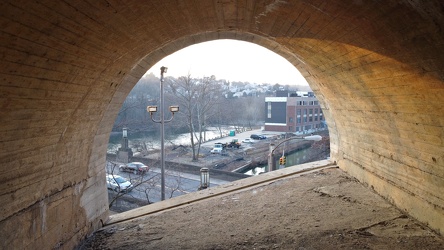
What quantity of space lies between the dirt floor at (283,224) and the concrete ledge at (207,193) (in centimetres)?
26

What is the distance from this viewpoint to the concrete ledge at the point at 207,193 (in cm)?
846

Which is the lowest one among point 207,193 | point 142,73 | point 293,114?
point 207,193

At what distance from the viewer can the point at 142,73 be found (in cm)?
772

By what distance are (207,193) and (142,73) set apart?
353cm

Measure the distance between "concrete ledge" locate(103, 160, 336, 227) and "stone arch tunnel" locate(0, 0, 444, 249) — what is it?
81 centimetres

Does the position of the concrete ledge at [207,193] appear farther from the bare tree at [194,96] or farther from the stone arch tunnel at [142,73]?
the bare tree at [194,96]

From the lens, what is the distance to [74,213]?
6.55m

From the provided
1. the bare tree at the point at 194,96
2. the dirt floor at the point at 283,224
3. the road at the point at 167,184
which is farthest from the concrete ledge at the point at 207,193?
the bare tree at the point at 194,96

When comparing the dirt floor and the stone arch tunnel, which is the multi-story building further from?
the stone arch tunnel

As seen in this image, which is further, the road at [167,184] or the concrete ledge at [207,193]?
the road at [167,184]

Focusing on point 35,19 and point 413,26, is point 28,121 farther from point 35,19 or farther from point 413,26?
point 413,26

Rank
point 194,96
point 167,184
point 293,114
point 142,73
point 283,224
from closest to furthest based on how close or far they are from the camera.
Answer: point 283,224 < point 142,73 < point 167,184 < point 194,96 < point 293,114

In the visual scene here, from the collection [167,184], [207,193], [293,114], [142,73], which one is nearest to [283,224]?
[207,193]

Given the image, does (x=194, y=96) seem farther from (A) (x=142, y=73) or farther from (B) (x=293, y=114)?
(A) (x=142, y=73)
